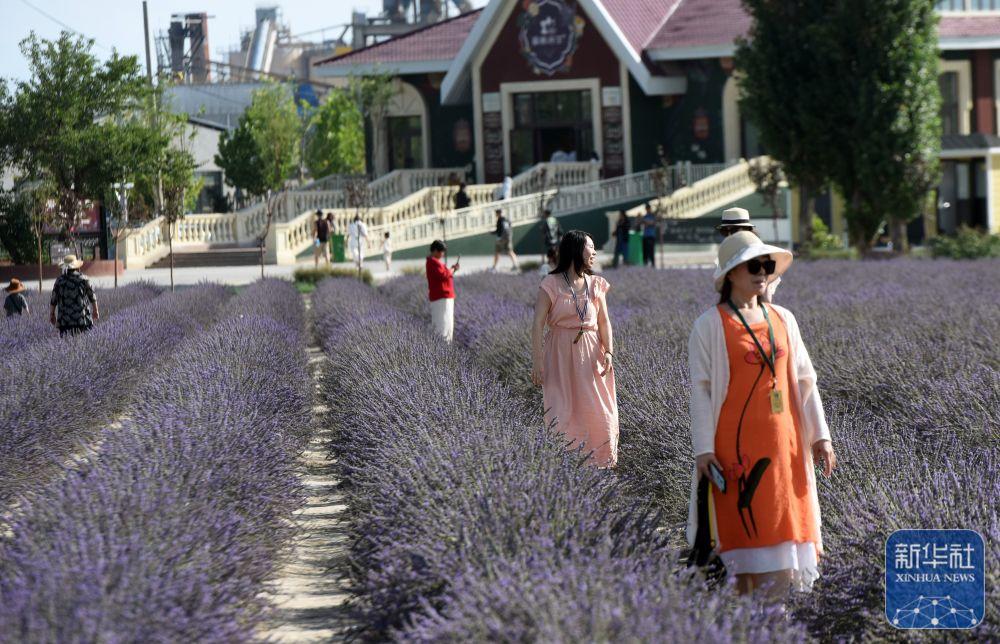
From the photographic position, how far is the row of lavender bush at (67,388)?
30.7ft

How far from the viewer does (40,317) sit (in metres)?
18.3

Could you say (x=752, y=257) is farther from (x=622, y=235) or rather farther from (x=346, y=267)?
(x=346, y=267)

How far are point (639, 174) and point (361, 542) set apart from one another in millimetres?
41799

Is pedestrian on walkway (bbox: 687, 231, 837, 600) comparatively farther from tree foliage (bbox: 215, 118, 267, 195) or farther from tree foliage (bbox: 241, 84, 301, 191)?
tree foliage (bbox: 215, 118, 267, 195)

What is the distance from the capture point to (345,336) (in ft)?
47.0

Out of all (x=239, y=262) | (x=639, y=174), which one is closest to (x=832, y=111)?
(x=639, y=174)

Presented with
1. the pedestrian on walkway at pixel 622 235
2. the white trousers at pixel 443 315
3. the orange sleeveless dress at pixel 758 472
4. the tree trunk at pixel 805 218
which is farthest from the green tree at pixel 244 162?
the orange sleeveless dress at pixel 758 472

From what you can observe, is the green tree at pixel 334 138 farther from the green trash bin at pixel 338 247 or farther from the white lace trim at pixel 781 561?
the white lace trim at pixel 781 561

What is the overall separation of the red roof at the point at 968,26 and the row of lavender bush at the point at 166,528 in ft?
128

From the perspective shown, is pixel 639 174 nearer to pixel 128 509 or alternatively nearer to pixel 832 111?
pixel 832 111

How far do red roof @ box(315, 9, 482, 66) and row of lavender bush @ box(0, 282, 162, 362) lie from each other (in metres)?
26.7

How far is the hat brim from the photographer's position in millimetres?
5730

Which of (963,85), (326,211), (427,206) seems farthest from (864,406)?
(963,85)

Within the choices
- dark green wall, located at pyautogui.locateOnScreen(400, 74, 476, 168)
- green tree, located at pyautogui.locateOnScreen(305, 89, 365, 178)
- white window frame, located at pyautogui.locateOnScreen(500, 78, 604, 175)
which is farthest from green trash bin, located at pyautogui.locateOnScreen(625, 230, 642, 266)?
green tree, located at pyautogui.locateOnScreen(305, 89, 365, 178)
